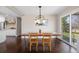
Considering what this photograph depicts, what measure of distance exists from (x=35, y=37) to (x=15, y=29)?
5.88 m

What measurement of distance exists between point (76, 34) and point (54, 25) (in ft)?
16.4

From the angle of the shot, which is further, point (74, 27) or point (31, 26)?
point (31, 26)

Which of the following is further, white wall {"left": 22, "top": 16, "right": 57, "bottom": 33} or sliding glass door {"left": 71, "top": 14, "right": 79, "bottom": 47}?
white wall {"left": 22, "top": 16, "right": 57, "bottom": 33}

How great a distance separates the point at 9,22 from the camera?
38.2 ft

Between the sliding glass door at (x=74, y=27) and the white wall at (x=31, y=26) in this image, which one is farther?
the white wall at (x=31, y=26)

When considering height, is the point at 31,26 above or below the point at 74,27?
above
